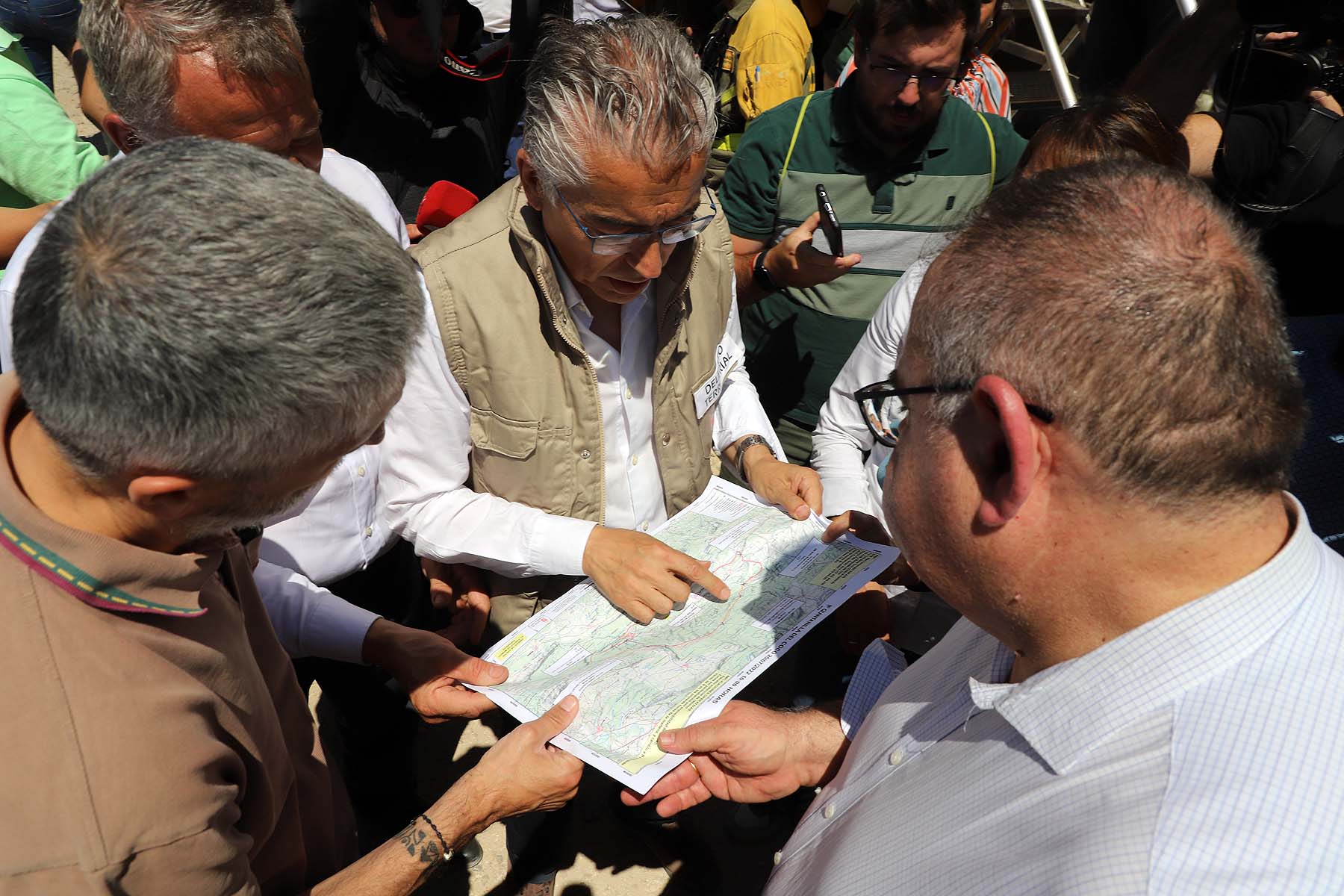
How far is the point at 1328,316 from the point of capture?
89.4 inches

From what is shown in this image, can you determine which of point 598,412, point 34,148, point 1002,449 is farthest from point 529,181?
point 34,148

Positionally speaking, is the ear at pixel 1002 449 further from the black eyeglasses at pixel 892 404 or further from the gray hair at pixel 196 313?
the gray hair at pixel 196 313

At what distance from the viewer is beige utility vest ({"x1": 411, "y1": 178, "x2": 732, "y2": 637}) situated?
1.92 m

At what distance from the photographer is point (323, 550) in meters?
2.18

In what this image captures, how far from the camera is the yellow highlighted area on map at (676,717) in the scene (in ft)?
5.39

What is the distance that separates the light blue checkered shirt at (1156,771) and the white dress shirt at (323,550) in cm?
123

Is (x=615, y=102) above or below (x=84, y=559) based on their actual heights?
above

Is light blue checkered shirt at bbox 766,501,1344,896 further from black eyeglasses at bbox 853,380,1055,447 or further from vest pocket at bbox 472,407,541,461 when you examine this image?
vest pocket at bbox 472,407,541,461

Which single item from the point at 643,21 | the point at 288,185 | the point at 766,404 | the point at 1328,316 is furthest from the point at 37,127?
the point at 1328,316

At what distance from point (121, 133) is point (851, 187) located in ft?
7.31

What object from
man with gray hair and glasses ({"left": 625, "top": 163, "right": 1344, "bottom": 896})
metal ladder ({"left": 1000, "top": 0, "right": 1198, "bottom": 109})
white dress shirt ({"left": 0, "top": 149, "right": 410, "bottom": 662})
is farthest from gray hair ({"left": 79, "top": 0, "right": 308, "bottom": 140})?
metal ladder ({"left": 1000, "top": 0, "right": 1198, "bottom": 109})

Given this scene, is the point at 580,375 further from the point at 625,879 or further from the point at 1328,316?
the point at 1328,316

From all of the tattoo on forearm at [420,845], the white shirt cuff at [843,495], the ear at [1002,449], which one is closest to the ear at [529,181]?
the white shirt cuff at [843,495]

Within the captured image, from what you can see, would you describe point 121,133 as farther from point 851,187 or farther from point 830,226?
point 851,187
